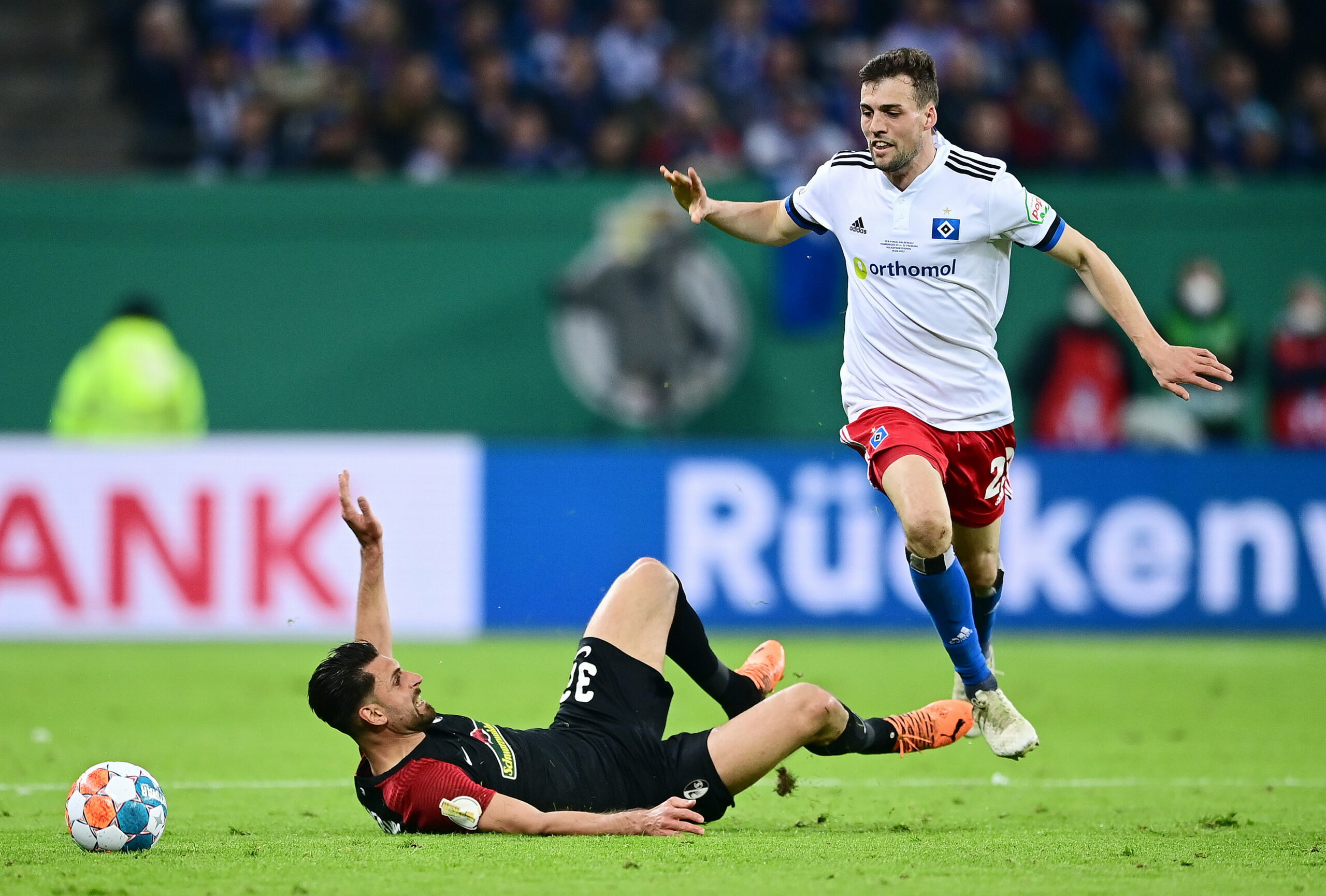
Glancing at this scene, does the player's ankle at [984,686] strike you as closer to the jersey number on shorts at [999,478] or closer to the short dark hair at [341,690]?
the jersey number on shorts at [999,478]

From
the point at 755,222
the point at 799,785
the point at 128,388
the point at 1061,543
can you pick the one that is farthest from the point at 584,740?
the point at 128,388

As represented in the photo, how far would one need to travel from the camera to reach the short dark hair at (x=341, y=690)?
5824 mm

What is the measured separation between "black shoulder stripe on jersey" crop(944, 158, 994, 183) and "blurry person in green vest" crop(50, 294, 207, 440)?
8382 millimetres

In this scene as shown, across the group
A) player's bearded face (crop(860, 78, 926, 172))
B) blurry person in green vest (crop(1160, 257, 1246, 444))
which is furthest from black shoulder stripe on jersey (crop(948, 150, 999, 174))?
blurry person in green vest (crop(1160, 257, 1246, 444))

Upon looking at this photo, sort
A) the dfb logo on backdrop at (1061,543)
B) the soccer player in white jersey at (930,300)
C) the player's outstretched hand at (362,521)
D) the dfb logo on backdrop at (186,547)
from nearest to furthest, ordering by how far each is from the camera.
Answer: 1. the player's outstretched hand at (362,521)
2. the soccer player in white jersey at (930,300)
3. the dfb logo on backdrop at (186,547)
4. the dfb logo on backdrop at (1061,543)

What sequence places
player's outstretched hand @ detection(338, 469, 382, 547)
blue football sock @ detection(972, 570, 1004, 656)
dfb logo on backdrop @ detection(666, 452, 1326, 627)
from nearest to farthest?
player's outstretched hand @ detection(338, 469, 382, 547) < blue football sock @ detection(972, 570, 1004, 656) < dfb logo on backdrop @ detection(666, 452, 1326, 627)

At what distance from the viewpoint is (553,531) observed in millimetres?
13016

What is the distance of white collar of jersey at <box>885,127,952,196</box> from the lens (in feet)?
22.4

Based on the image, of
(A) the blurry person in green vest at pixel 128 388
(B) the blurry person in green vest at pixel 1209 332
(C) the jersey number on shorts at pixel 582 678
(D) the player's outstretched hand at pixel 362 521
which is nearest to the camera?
(D) the player's outstretched hand at pixel 362 521

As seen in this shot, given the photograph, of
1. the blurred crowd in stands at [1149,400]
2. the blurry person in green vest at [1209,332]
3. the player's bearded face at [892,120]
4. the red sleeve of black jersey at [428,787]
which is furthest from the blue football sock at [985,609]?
the blurred crowd in stands at [1149,400]

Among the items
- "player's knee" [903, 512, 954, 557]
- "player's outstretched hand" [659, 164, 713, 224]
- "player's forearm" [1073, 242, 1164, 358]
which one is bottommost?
"player's knee" [903, 512, 954, 557]

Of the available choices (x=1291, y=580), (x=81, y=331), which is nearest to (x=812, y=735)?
(x=1291, y=580)

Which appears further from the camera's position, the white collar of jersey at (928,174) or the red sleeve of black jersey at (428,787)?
the white collar of jersey at (928,174)

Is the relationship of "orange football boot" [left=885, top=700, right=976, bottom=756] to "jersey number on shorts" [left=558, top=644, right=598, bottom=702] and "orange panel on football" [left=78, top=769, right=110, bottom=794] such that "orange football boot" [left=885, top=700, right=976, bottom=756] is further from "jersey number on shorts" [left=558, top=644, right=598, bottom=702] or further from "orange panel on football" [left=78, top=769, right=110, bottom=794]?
"orange panel on football" [left=78, top=769, right=110, bottom=794]
